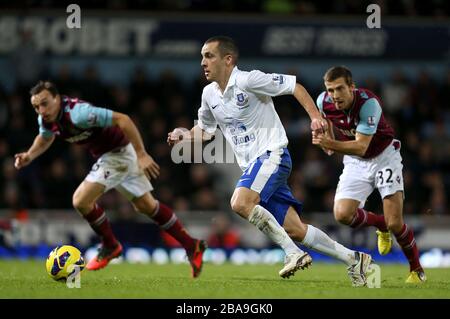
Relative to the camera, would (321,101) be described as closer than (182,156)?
Yes

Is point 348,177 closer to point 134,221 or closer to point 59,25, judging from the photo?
point 134,221

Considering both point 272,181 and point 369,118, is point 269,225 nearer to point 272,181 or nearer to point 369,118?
point 272,181

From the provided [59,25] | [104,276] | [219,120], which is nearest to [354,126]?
[219,120]

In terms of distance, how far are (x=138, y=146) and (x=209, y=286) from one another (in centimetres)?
141

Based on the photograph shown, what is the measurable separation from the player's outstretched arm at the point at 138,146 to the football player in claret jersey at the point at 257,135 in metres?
0.31

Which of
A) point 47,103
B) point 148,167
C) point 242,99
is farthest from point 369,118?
point 47,103

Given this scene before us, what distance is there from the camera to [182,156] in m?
13.8

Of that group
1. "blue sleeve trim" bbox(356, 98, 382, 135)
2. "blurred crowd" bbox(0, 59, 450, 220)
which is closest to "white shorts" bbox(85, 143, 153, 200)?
"blue sleeve trim" bbox(356, 98, 382, 135)

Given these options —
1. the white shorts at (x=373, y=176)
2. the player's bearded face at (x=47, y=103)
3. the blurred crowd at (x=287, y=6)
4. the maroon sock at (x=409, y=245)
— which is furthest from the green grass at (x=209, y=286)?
the blurred crowd at (x=287, y=6)

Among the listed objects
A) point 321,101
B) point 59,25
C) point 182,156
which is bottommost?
point 182,156

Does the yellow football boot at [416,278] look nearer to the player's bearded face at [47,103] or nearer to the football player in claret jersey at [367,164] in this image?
the football player in claret jersey at [367,164]

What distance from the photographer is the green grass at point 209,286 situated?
6426 millimetres

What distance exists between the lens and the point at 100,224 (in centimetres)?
887

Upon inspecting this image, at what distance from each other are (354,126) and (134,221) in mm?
6239
